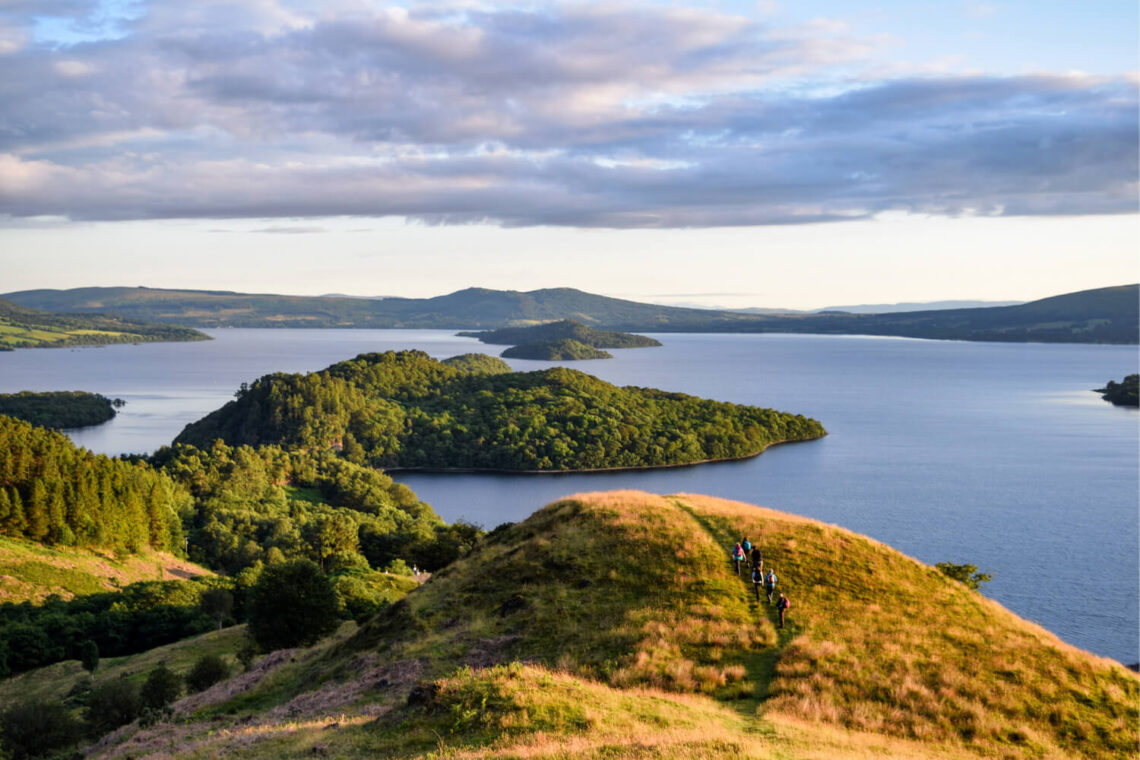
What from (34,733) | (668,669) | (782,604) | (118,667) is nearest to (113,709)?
(34,733)

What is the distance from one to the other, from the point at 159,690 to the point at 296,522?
104m

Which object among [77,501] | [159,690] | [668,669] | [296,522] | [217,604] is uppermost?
[668,669]

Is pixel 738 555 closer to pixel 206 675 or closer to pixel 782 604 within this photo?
pixel 782 604

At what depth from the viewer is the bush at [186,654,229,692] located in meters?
51.9

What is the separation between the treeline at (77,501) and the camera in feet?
347

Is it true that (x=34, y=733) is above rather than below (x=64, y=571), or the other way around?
above

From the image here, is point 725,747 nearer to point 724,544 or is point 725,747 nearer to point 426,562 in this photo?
point 724,544

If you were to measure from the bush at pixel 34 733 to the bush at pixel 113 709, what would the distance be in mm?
1825

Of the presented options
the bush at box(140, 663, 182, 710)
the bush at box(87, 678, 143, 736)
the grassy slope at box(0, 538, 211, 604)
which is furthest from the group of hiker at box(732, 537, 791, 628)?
the grassy slope at box(0, 538, 211, 604)

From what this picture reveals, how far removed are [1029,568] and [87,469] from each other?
147 meters

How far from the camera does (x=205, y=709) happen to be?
40.7 meters

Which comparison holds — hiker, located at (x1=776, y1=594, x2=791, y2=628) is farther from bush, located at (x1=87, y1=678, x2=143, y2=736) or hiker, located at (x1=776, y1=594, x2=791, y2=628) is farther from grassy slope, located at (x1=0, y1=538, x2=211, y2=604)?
grassy slope, located at (x1=0, y1=538, x2=211, y2=604)

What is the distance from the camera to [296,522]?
14925 centimetres

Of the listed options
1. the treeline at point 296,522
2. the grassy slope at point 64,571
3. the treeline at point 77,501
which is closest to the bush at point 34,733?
the grassy slope at point 64,571
